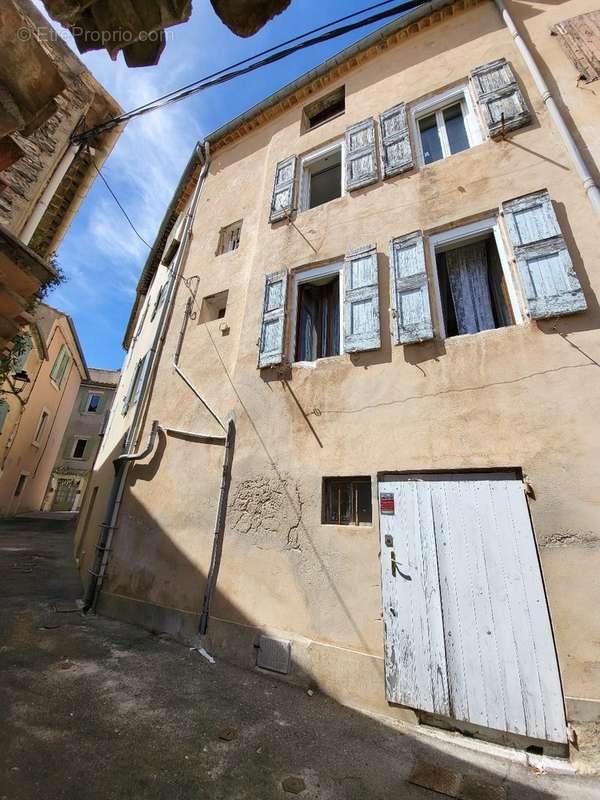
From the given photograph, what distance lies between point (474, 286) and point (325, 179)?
185 inches

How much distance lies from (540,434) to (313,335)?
11.6 feet

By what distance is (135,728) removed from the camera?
2.83 meters

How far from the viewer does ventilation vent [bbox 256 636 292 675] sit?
13.3 ft

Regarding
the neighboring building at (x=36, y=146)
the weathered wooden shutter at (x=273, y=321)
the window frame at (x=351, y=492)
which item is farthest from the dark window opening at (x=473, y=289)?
the neighboring building at (x=36, y=146)

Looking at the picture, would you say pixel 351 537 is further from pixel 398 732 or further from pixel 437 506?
pixel 398 732

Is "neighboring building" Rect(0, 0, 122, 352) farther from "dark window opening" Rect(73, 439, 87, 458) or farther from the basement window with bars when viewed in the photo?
"dark window opening" Rect(73, 439, 87, 458)

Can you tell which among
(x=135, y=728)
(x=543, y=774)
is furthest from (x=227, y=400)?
(x=543, y=774)

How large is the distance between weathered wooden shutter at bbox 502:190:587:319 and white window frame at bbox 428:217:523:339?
206 millimetres

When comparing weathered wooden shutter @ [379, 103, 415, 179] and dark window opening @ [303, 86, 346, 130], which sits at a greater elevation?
dark window opening @ [303, 86, 346, 130]

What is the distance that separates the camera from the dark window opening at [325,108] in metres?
8.36

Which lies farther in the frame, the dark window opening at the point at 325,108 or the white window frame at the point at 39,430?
the white window frame at the point at 39,430

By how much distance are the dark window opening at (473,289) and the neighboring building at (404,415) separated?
0.04 m

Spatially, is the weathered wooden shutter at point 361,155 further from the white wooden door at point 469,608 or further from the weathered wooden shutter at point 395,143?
the white wooden door at point 469,608

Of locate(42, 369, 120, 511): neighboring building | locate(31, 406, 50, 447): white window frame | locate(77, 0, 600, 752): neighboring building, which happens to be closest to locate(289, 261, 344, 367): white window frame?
locate(77, 0, 600, 752): neighboring building
